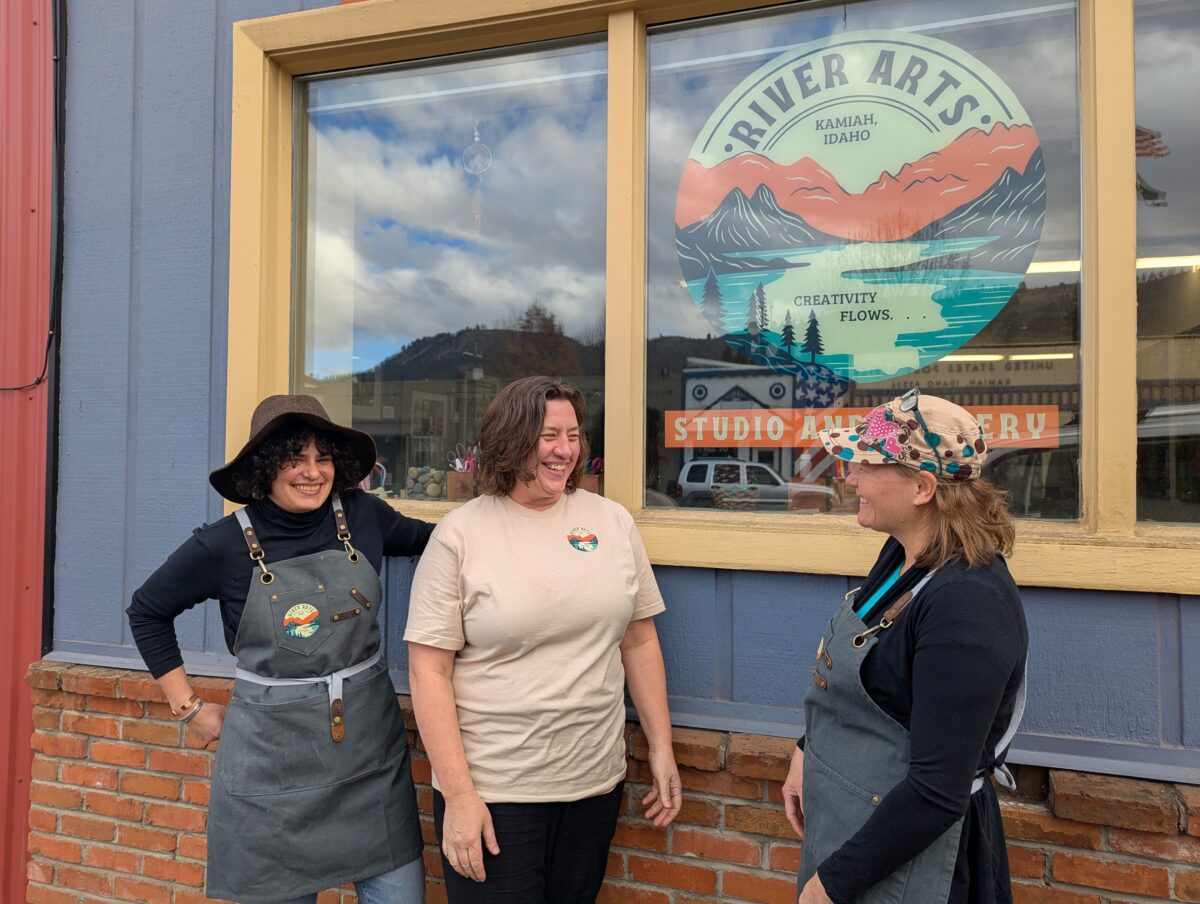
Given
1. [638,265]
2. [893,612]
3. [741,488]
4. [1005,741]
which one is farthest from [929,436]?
[638,265]

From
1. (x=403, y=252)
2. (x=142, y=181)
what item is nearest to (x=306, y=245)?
(x=403, y=252)

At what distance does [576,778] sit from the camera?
2.00m

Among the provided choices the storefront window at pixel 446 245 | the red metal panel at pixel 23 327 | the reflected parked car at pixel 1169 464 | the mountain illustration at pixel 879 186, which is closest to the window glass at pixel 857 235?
the mountain illustration at pixel 879 186

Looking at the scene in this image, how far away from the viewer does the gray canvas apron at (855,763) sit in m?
1.45

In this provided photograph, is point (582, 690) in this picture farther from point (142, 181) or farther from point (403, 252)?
point (142, 181)

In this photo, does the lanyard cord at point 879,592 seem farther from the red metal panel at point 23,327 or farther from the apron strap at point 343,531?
the red metal panel at point 23,327

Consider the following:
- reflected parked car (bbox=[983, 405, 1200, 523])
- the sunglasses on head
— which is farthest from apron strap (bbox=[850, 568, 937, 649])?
reflected parked car (bbox=[983, 405, 1200, 523])

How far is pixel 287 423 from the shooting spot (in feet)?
6.89

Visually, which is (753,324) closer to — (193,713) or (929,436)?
(929,436)

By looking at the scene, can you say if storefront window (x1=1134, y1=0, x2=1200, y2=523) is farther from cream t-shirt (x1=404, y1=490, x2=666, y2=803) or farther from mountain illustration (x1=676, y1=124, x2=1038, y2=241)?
cream t-shirt (x1=404, y1=490, x2=666, y2=803)

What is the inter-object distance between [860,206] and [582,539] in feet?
4.20

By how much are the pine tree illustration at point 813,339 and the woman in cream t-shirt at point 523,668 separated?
780 mm

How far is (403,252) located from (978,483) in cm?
219

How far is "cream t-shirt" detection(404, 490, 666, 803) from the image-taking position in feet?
6.44
